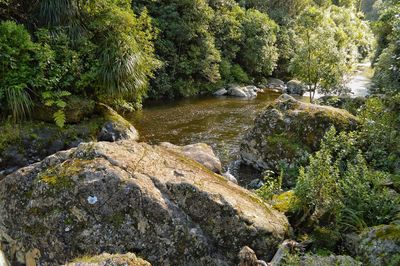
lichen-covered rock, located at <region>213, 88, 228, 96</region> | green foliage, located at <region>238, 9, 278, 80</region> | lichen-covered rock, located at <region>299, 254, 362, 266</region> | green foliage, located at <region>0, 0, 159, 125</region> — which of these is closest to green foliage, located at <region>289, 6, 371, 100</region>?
lichen-covered rock, located at <region>213, 88, 228, 96</region>

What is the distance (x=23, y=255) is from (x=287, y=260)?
3.45 meters

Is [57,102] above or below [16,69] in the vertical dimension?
below

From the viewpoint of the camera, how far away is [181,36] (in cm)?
2230

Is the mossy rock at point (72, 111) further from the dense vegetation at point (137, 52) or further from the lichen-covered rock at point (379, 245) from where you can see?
the lichen-covered rock at point (379, 245)

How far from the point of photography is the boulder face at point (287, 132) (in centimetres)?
962

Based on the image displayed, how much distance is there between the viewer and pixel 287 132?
10.1 m

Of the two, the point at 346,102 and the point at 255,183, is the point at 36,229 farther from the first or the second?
the point at 346,102

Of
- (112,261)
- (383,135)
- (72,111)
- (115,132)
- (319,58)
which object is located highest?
(112,261)

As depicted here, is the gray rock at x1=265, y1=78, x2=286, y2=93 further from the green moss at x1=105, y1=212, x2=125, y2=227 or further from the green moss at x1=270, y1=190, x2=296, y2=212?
the green moss at x1=105, y1=212, x2=125, y2=227

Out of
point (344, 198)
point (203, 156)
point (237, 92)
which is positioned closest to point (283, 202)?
point (344, 198)

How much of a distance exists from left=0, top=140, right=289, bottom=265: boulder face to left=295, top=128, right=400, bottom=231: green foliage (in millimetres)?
683

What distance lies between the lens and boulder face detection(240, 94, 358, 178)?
9625 millimetres

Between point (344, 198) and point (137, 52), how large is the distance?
33.7 ft

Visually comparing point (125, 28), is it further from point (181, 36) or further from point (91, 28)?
point (181, 36)
